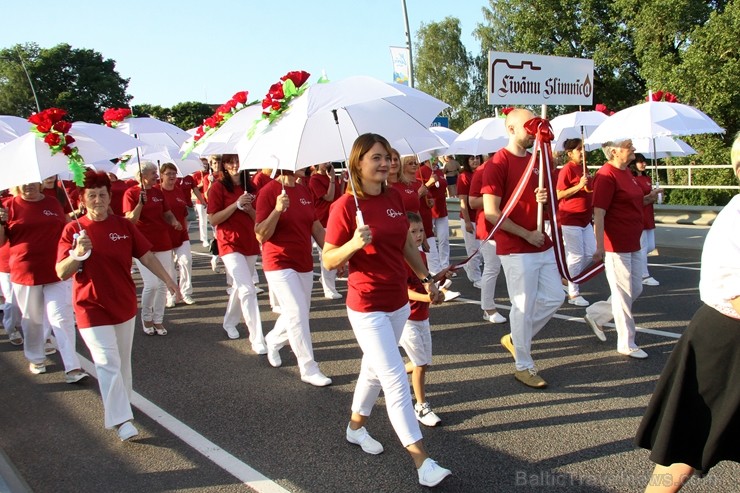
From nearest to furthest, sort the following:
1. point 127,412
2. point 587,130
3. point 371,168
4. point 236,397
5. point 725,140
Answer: point 371,168
point 127,412
point 236,397
point 587,130
point 725,140

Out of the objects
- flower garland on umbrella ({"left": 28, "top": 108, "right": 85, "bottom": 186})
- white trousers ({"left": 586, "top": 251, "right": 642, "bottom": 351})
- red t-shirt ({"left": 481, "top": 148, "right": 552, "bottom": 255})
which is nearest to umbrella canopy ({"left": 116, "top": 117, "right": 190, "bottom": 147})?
flower garland on umbrella ({"left": 28, "top": 108, "right": 85, "bottom": 186})

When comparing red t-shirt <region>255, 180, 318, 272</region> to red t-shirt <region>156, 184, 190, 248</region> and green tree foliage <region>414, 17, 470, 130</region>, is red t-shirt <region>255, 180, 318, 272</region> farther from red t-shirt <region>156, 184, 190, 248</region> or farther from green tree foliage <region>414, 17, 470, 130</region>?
green tree foliage <region>414, 17, 470, 130</region>

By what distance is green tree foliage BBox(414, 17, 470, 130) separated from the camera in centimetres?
4953

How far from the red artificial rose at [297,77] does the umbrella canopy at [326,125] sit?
0.20 metres

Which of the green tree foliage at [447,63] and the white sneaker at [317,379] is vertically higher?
the green tree foliage at [447,63]

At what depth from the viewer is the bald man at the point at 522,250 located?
17.1 ft

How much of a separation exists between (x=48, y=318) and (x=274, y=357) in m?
2.18

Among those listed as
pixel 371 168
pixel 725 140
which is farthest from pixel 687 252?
pixel 725 140

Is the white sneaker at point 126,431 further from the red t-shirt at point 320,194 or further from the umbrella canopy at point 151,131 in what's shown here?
the red t-shirt at point 320,194

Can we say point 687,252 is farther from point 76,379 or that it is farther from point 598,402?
point 76,379

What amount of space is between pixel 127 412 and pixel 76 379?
1699mm

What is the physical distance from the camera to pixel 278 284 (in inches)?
221

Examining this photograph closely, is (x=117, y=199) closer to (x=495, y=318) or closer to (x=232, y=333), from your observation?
(x=232, y=333)

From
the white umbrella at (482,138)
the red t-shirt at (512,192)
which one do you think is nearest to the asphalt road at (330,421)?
the red t-shirt at (512,192)
